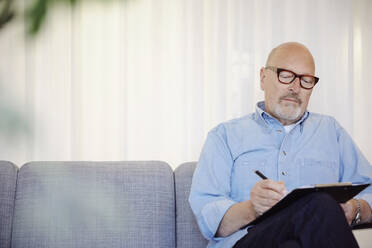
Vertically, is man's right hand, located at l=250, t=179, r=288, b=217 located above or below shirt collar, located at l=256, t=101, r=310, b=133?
below

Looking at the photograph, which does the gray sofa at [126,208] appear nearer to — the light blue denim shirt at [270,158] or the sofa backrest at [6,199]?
the sofa backrest at [6,199]

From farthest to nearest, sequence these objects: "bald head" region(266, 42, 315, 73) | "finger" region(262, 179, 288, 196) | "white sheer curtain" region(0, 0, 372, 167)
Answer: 1. "white sheer curtain" region(0, 0, 372, 167)
2. "bald head" region(266, 42, 315, 73)
3. "finger" region(262, 179, 288, 196)

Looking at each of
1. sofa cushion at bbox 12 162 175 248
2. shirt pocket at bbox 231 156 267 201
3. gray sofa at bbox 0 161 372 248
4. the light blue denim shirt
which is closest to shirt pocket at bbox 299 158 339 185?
the light blue denim shirt

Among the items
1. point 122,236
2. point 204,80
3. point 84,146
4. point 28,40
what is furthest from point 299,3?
point 28,40

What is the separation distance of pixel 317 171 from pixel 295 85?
0.34 m

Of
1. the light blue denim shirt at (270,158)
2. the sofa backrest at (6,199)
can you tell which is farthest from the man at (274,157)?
the sofa backrest at (6,199)

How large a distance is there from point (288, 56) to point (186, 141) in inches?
26.8

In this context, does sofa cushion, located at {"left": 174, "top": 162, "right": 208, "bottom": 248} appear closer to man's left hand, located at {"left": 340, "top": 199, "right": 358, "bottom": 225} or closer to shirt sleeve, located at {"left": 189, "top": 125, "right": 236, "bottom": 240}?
shirt sleeve, located at {"left": 189, "top": 125, "right": 236, "bottom": 240}

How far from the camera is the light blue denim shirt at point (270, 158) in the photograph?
1760 mm

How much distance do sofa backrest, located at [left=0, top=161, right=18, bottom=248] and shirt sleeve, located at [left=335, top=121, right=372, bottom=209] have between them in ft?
4.07

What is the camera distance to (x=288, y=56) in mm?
1938

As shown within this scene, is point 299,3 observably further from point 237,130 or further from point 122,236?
point 122,236

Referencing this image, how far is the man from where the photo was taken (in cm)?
162

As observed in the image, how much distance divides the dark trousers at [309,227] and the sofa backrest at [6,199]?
0.95 m
